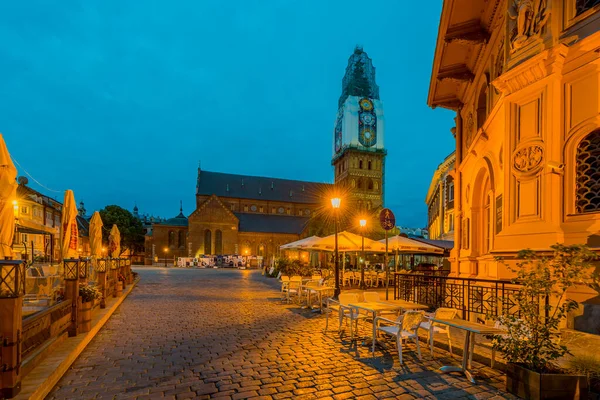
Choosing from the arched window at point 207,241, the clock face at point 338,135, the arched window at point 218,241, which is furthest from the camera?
the clock face at point 338,135

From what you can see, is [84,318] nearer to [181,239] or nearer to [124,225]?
[181,239]

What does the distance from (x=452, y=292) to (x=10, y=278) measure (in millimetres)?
8821

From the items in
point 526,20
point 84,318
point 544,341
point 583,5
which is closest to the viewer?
point 544,341

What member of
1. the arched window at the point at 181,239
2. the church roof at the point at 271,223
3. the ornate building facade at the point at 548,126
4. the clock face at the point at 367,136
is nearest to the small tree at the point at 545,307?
the ornate building facade at the point at 548,126

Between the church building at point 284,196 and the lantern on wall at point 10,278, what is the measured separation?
52.3m

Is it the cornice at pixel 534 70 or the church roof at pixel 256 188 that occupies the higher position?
the church roof at pixel 256 188

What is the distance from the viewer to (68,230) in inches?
402

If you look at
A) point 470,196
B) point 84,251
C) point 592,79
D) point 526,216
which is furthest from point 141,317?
point 84,251

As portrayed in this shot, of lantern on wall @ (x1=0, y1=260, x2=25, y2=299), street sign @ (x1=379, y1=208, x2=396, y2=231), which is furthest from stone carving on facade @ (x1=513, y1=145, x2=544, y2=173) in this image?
lantern on wall @ (x1=0, y1=260, x2=25, y2=299)

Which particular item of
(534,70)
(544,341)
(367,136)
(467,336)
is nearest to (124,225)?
(367,136)

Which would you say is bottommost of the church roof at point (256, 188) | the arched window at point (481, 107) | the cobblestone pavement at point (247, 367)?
the cobblestone pavement at point (247, 367)

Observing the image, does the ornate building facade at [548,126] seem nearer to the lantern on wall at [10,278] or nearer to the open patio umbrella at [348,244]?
the lantern on wall at [10,278]

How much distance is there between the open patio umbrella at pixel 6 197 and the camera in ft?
21.2

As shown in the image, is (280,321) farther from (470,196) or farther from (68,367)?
(470,196)
